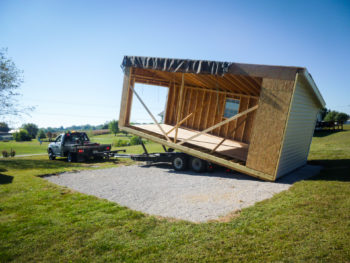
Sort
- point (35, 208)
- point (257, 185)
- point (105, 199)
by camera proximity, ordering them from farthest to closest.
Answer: point (257, 185) < point (105, 199) < point (35, 208)

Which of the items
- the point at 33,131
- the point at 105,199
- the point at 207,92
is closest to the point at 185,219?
the point at 105,199

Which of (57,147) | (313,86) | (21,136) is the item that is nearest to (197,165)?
(313,86)

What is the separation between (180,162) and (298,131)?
5.40 metres

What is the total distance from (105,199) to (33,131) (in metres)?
112

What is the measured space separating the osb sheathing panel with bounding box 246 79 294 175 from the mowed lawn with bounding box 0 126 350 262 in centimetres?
198

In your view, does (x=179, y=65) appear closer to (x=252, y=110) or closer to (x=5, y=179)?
(x=252, y=110)

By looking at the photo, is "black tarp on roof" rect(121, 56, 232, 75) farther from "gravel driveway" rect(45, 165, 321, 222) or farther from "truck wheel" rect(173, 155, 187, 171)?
"gravel driveway" rect(45, 165, 321, 222)

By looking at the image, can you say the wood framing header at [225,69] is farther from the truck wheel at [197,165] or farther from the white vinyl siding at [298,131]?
the truck wheel at [197,165]

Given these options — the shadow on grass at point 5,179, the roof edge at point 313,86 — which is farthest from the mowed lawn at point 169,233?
the roof edge at point 313,86

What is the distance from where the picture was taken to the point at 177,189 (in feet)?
25.6

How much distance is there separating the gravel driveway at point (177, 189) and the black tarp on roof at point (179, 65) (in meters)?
4.25

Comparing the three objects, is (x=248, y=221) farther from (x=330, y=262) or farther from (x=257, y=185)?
(x=257, y=185)

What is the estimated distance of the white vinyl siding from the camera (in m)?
8.54

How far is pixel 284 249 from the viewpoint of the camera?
3908mm
